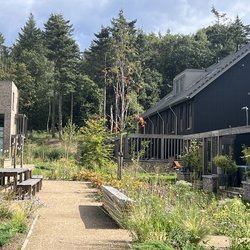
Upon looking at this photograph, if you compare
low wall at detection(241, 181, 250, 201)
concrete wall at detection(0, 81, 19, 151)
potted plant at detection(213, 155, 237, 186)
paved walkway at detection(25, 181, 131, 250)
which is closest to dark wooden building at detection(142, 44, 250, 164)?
potted plant at detection(213, 155, 237, 186)

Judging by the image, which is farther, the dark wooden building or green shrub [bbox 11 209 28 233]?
the dark wooden building

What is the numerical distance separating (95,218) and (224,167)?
7768 millimetres

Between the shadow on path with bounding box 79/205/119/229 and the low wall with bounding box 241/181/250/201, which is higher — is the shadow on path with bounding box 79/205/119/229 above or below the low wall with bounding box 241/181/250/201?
below

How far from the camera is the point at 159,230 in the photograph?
24.3 ft

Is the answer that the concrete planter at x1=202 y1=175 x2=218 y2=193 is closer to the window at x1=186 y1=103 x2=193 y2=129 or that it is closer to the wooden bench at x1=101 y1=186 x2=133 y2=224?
the wooden bench at x1=101 y1=186 x2=133 y2=224

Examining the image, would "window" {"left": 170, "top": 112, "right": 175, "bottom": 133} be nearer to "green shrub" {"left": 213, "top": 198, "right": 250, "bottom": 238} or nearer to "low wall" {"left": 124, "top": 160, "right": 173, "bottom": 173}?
"low wall" {"left": 124, "top": 160, "right": 173, "bottom": 173}

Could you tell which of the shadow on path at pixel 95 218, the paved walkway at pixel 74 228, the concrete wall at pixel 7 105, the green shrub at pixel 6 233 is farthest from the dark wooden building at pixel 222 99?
the green shrub at pixel 6 233

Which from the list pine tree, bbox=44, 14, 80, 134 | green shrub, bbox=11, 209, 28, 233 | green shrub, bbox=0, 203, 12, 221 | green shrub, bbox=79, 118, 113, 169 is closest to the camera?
green shrub, bbox=11, 209, 28, 233

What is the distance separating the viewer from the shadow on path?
964cm

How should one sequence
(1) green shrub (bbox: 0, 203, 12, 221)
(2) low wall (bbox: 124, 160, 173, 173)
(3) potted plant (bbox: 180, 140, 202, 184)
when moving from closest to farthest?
1. (1) green shrub (bbox: 0, 203, 12, 221)
2. (3) potted plant (bbox: 180, 140, 202, 184)
3. (2) low wall (bbox: 124, 160, 173, 173)

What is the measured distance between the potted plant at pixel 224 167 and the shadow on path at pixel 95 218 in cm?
611

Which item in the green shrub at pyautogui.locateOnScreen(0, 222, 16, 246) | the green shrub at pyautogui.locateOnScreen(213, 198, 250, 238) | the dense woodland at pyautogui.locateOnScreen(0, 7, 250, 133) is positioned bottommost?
the green shrub at pyautogui.locateOnScreen(0, 222, 16, 246)

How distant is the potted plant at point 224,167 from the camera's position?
1706 cm

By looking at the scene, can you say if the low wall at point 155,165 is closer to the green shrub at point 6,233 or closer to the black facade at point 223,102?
the black facade at point 223,102
